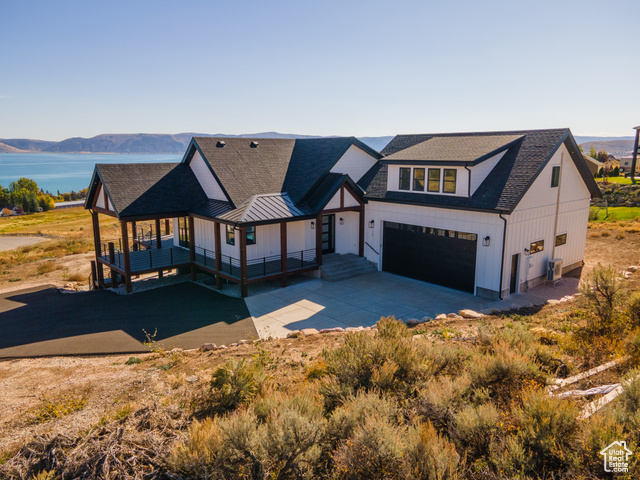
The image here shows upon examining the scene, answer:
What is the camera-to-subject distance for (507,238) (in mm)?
15961

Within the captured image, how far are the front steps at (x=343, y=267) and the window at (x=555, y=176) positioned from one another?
8.49 metres

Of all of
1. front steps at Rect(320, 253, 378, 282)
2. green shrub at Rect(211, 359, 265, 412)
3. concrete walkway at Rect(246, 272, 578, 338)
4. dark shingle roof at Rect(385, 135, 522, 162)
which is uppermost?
dark shingle roof at Rect(385, 135, 522, 162)

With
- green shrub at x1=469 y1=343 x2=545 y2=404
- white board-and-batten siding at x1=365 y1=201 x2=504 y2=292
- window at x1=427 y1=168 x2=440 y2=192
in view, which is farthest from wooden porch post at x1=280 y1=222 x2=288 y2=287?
green shrub at x1=469 y1=343 x2=545 y2=404

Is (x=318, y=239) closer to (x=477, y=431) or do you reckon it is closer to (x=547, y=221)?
(x=547, y=221)

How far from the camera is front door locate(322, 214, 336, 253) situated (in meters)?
21.5

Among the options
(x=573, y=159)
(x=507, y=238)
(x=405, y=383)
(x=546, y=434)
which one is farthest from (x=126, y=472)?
(x=573, y=159)

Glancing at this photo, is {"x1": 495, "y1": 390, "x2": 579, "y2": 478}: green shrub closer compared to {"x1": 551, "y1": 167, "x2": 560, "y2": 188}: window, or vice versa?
{"x1": 495, "y1": 390, "x2": 579, "y2": 478}: green shrub

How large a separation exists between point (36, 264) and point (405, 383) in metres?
26.7

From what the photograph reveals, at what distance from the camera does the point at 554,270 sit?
60.0 feet

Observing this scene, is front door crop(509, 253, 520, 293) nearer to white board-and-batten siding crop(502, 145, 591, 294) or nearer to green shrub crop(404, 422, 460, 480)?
white board-and-batten siding crop(502, 145, 591, 294)

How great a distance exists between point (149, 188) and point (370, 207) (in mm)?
10273

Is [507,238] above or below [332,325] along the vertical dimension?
above

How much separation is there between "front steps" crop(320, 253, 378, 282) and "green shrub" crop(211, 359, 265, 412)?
38.3 ft

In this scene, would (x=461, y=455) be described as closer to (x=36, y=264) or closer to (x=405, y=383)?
(x=405, y=383)
